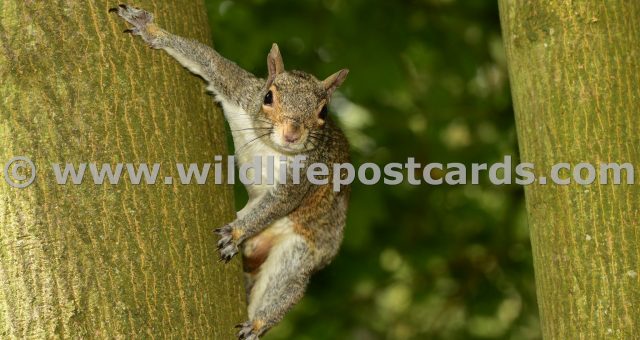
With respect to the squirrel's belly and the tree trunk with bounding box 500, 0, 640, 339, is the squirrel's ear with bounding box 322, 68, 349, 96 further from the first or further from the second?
the tree trunk with bounding box 500, 0, 640, 339

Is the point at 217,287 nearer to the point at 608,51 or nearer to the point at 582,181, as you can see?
the point at 582,181

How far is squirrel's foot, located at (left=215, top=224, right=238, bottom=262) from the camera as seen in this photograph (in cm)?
250

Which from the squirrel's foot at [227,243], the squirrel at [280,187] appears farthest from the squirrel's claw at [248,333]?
the squirrel's foot at [227,243]

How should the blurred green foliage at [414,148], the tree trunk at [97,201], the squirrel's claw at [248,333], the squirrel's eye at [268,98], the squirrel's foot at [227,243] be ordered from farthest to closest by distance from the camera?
1. the blurred green foliage at [414,148]
2. the squirrel's eye at [268,98]
3. the squirrel's claw at [248,333]
4. the squirrel's foot at [227,243]
5. the tree trunk at [97,201]

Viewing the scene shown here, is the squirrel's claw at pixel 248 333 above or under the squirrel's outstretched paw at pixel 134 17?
under

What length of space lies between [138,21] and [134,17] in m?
0.02

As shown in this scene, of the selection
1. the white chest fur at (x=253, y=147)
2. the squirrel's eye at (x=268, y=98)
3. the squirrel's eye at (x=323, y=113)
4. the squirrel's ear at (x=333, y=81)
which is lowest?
the white chest fur at (x=253, y=147)

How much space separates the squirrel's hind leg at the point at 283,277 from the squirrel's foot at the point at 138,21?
1.45 meters

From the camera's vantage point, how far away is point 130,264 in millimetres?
2154

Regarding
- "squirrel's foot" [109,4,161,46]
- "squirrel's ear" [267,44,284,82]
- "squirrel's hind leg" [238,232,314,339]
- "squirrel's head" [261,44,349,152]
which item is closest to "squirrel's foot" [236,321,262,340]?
"squirrel's hind leg" [238,232,314,339]

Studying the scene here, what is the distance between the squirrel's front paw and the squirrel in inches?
23.0

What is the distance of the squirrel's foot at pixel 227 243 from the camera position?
2.50 metres

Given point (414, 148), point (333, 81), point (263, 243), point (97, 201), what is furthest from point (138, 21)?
point (414, 148)

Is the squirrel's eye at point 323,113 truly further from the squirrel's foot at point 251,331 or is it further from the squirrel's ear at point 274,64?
the squirrel's foot at point 251,331
